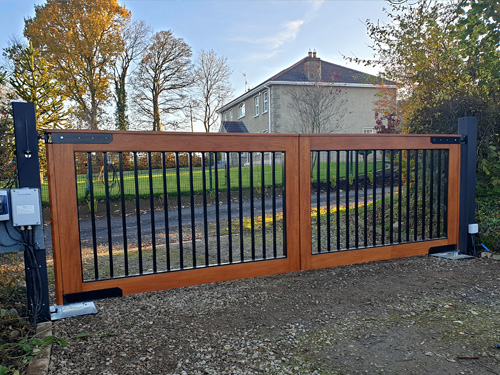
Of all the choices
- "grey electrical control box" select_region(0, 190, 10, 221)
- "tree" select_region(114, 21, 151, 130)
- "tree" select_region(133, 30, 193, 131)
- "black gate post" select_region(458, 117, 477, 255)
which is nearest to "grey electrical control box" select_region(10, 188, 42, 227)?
"grey electrical control box" select_region(0, 190, 10, 221)

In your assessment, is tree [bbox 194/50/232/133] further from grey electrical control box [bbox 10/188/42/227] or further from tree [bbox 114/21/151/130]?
grey electrical control box [bbox 10/188/42/227]

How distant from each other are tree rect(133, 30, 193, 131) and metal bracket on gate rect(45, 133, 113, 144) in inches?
739

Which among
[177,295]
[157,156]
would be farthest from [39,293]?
[157,156]

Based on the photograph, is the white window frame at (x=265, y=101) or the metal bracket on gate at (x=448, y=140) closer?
the metal bracket on gate at (x=448, y=140)

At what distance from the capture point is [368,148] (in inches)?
161

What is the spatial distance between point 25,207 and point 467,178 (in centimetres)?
484

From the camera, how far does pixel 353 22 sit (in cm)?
672

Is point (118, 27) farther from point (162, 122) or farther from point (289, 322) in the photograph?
point (289, 322)

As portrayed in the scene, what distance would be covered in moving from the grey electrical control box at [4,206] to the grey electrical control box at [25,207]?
0.13 feet

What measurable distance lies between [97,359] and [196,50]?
2408 centimetres

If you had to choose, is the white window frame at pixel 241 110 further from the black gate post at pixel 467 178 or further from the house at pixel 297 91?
the black gate post at pixel 467 178

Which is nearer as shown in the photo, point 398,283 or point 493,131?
point 398,283

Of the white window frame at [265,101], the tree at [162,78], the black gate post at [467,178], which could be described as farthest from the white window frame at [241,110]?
the black gate post at [467,178]

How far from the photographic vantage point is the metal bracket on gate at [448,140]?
4.45 meters
